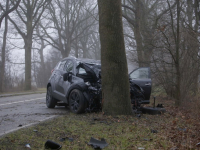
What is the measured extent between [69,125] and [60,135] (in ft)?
2.97

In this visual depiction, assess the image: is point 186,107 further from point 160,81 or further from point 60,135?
point 60,135

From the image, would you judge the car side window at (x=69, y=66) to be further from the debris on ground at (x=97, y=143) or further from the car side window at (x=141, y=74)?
the debris on ground at (x=97, y=143)

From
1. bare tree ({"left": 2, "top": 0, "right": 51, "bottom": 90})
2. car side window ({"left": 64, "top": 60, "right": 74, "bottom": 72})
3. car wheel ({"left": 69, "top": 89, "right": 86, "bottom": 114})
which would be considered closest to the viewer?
car wheel ({"left": 69, "top": 89, "right": 86, "bottom": 114})

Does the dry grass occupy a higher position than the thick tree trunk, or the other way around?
the thick tree trunk

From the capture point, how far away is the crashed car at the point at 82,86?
25.9ft

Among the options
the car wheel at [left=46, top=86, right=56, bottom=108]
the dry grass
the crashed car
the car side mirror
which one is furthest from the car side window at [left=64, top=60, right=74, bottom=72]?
the dry grass

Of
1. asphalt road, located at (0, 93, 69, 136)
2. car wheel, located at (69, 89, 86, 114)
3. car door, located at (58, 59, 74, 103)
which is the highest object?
car door, located at (58, 59, 74, 103)

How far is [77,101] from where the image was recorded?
317 inches

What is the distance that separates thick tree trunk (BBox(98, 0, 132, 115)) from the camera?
22.5 feet

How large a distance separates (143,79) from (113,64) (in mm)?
3420

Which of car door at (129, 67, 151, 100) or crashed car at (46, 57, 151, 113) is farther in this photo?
car door at (129, 67, 151, 100)

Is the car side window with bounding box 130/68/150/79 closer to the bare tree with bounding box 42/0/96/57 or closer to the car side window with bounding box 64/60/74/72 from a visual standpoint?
the car side window with bounding box 64/60/74/72

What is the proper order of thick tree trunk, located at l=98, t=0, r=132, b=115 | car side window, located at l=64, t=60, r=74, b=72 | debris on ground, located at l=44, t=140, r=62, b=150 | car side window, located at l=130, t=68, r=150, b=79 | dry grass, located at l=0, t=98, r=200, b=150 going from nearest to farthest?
debris on ground, located at l=44, t=140, r=62, b=150
dry grass, located at l=0, t=98, r=200, b=150
thick tree trunk, located at l=98, t=0, r=132, b=115
car side window, located at l=64, t=60, r=74, b=72
car side window, located at l=130, t=68, r=150, b=79

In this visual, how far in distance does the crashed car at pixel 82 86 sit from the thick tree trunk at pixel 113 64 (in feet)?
3.08
